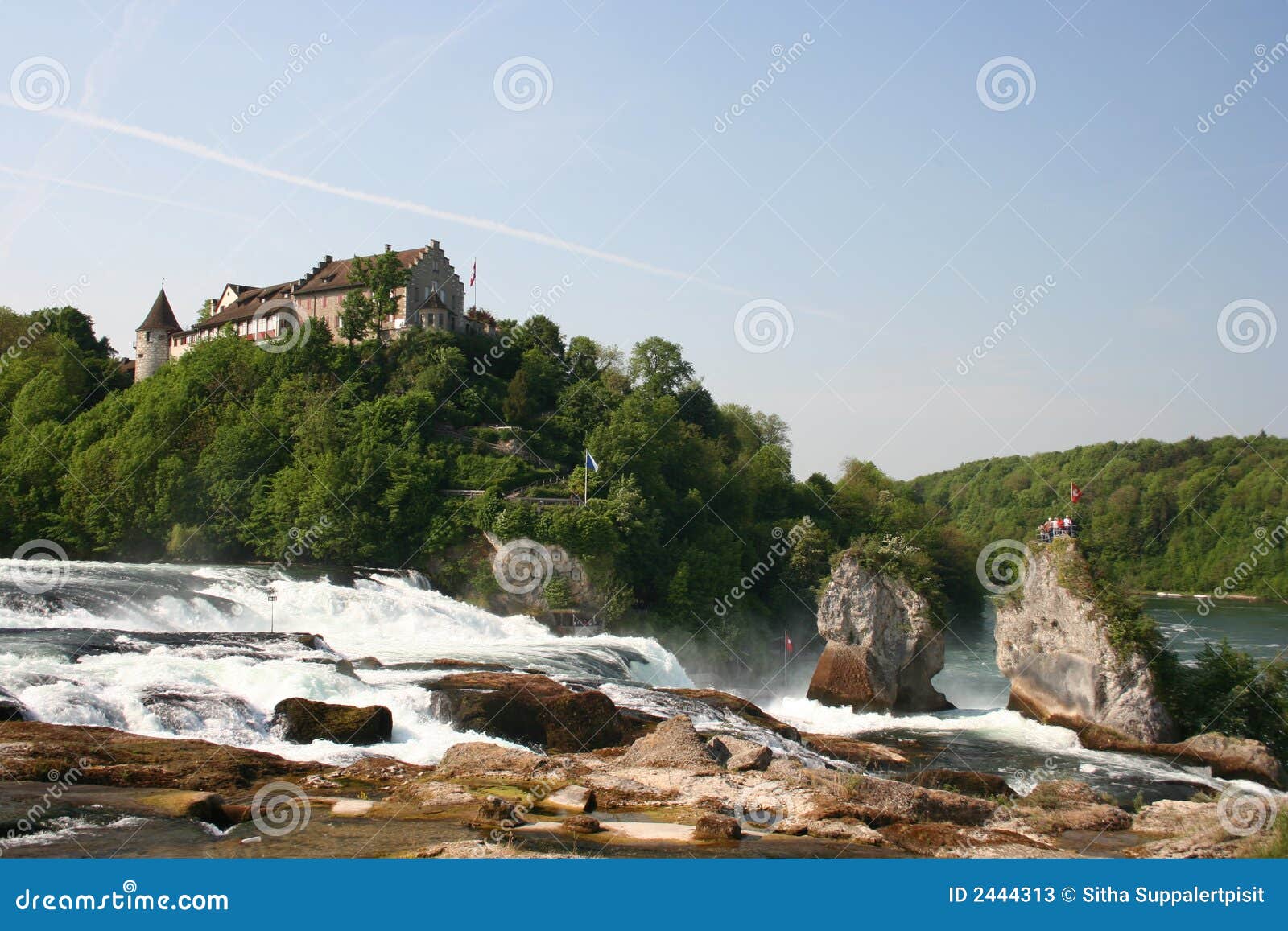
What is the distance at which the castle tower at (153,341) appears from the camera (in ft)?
246

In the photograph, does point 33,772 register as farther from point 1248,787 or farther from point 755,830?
point 1248,787

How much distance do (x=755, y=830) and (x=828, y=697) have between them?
919 inches

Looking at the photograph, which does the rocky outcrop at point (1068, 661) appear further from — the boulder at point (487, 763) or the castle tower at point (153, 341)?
the castle tower at point (153, 341)

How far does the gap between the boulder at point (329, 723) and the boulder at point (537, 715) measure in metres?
2.23

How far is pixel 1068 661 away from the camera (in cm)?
3247

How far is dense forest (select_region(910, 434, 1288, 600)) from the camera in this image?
94.1 m

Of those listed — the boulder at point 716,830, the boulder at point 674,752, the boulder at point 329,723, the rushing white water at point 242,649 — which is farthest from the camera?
the rushing white water at point 242,649

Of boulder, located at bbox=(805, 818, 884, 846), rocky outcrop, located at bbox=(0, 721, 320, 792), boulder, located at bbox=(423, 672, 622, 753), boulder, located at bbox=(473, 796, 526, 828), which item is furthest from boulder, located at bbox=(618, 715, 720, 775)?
rocky outcrop, located at bbox=(0, 721, 320, 792)

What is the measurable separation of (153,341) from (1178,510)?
316 feet

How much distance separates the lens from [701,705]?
2730cm

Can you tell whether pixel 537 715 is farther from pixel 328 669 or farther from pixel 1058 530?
pixel 1058 530

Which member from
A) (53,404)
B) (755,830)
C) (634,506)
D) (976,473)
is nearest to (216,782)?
(755,830)

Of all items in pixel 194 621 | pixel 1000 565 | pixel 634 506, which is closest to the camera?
pixel 194 621

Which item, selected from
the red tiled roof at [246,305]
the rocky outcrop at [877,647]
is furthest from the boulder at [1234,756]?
the red tiled roof at [246,305]
